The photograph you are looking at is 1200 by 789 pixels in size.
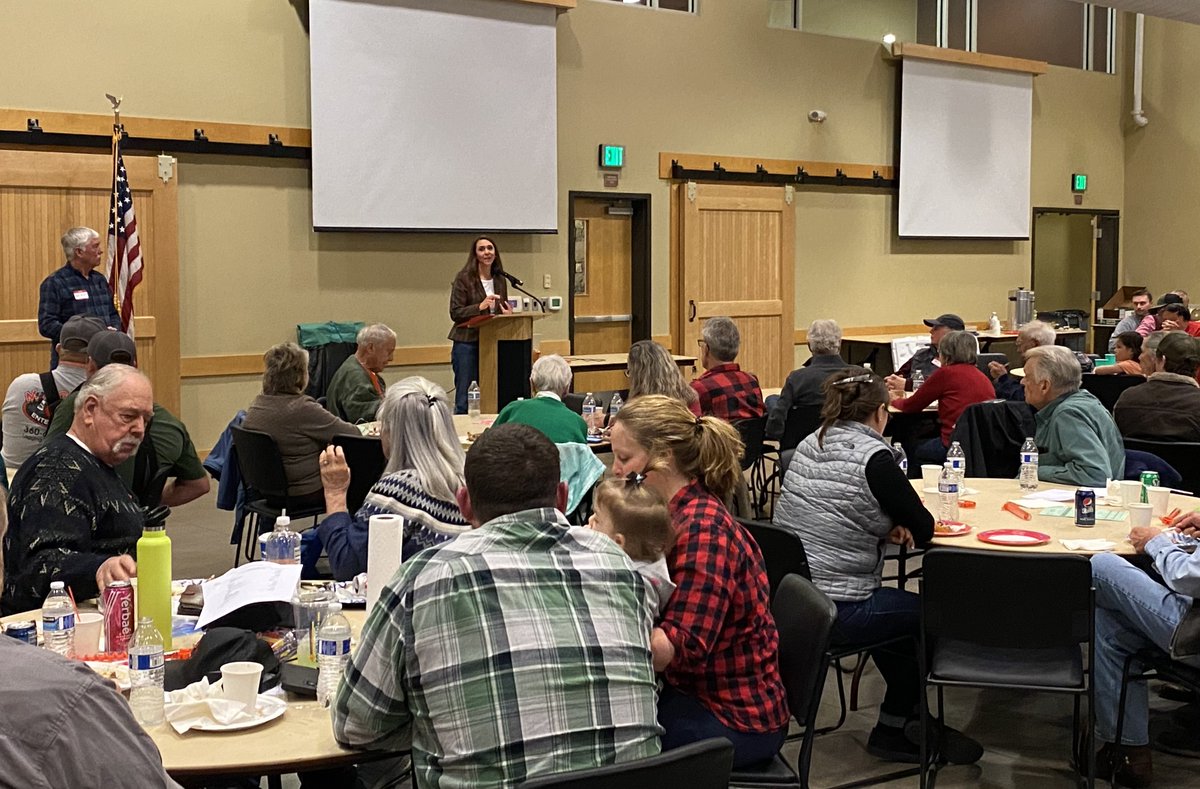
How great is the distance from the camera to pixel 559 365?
20.5 ft

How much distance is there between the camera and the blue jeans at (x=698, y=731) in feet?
9.46

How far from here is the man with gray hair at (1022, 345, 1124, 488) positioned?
5160mm

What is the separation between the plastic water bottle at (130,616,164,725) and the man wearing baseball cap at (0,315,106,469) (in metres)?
3.44

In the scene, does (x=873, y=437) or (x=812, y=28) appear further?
(x=812, y=28)

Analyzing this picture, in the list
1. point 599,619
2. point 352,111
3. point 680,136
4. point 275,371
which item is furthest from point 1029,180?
point 599,619

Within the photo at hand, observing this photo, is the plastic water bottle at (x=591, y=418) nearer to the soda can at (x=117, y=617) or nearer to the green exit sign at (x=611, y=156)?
the soda can at (x=117, y=617)

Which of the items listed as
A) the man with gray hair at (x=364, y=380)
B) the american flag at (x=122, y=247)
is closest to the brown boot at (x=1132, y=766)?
the man with gray hair at (x=364, y=380)

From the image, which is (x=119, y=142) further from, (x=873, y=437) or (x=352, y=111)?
(x=873, y=437)

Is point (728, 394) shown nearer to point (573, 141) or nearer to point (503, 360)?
point (503, 360)

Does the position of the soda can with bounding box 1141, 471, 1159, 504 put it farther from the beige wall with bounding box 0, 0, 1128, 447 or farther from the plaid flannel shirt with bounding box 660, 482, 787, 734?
the beige wall with bounding box 0, 0, 1128, 447

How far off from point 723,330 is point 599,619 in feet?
15.4

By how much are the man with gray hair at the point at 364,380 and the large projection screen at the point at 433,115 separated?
102 inches

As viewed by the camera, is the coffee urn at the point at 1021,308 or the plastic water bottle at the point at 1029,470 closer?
the plastic water bottle at the point at 1029,470

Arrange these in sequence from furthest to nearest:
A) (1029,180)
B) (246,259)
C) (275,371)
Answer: (1029,180) → (246,259) → (275,371)
